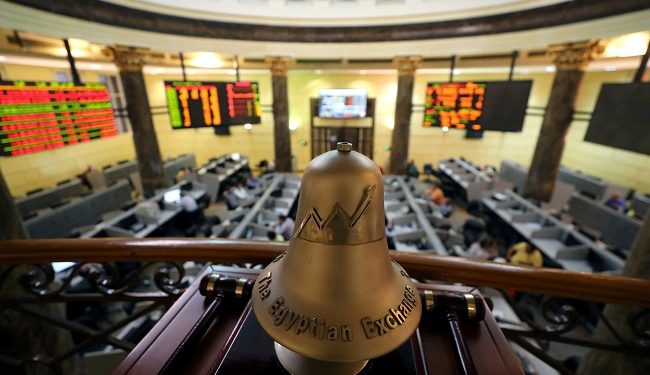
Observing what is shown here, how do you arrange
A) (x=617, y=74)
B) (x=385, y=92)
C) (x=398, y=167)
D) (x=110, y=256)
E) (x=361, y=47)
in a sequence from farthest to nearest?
(x=385, y=92) < (x=617, y=74) < (x=398, y=167) < (x=361, y=47) < (x=110, y=256)

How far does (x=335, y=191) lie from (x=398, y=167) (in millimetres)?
9834

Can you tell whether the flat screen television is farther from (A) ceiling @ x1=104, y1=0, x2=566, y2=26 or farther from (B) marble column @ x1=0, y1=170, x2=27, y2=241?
(B) marble column @ x1=0, y1=170, x2=27, y2=241

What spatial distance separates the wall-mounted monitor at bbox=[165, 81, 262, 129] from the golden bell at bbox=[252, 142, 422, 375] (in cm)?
773

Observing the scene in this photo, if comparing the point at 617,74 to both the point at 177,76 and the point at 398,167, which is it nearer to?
the point at 398,167

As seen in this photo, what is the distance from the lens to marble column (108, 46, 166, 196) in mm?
7270

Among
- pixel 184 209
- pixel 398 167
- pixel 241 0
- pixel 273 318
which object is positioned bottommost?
pixel 184 209

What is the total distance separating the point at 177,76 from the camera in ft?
49.6

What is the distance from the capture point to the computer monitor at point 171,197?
8258 mm

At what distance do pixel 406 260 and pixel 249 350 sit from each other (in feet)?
2.27

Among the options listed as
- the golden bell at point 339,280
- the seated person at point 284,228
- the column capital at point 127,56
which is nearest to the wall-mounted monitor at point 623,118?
the seated person at point 284,228

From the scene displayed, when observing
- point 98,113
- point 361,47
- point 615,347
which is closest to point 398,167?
point 361,47

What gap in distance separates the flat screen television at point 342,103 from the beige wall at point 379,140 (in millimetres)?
1632

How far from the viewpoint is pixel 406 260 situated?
125 centimetres

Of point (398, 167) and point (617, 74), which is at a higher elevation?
point (617, 74)
